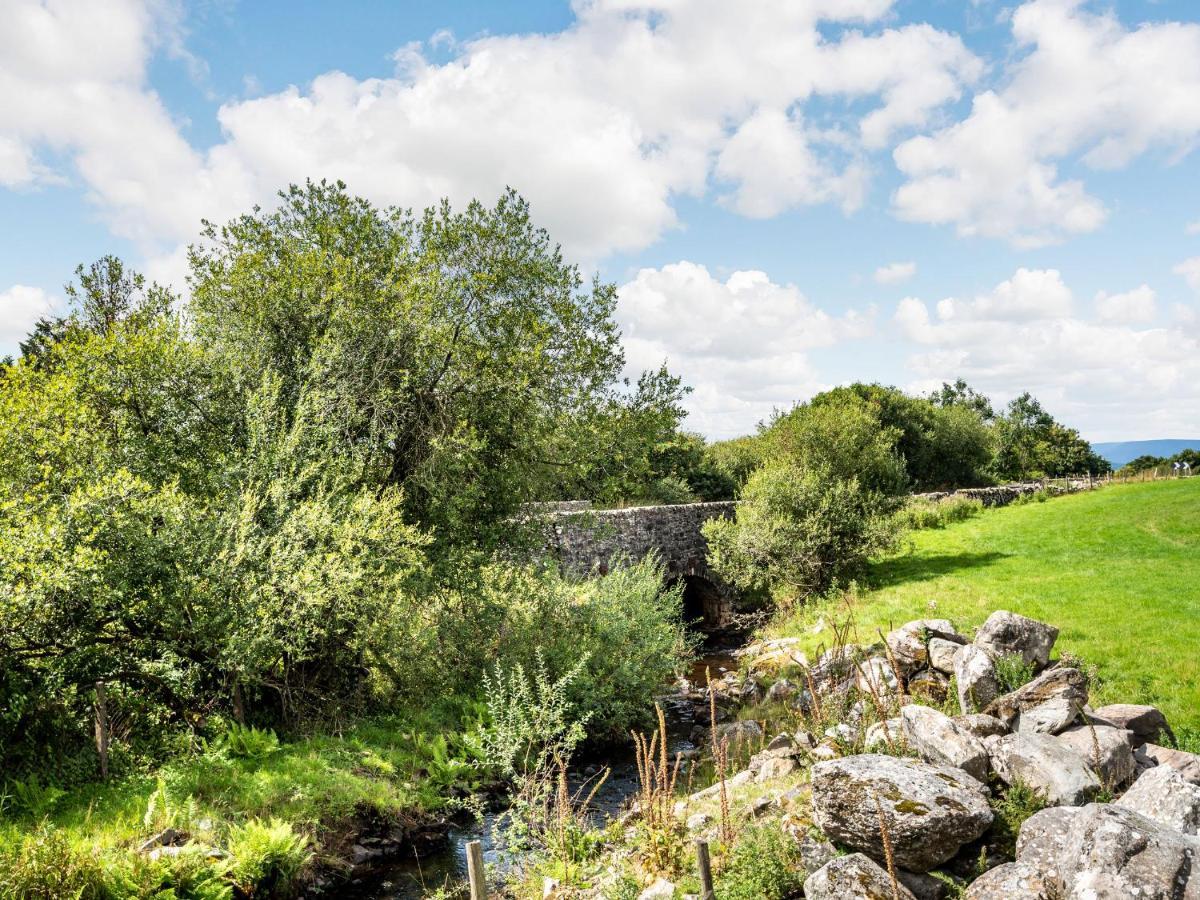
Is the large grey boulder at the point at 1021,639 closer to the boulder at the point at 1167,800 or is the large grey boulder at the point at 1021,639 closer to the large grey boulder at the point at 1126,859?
the boulder at the point at 1167,800

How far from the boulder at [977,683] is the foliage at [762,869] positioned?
4.62 metres

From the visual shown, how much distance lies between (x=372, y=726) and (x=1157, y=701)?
14.2 m

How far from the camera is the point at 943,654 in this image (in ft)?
43.7

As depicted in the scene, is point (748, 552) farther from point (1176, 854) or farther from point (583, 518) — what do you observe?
point (1176, 854)

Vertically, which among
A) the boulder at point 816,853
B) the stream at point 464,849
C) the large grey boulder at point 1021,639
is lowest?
the stream at point 464,849

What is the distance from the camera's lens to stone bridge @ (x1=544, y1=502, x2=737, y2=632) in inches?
1005

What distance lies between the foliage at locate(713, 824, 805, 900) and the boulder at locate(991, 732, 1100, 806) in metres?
2.64

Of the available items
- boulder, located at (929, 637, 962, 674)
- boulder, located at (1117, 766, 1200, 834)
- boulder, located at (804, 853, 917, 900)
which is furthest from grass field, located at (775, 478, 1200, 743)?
boulder, located at (804, 853, 917, 900)

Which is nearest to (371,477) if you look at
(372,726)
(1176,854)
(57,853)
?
(372,726)

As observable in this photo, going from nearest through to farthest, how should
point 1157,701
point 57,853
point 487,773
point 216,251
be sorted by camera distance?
1. point 57,853
2. point 1157,701
3. point 487,773
4. point 216,251

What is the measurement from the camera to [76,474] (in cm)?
1218

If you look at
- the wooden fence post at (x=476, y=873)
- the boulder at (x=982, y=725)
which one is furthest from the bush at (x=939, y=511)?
the wooden fence post at (x=476, y=873)

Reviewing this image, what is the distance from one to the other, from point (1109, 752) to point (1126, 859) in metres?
3.04

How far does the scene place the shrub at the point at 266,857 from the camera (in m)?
9.35
